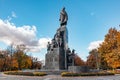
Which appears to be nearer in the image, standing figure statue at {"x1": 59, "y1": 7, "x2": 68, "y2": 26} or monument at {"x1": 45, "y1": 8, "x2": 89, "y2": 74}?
monument at {"x1": 45, "y1": 8, "x2": 89, "y2": 74}

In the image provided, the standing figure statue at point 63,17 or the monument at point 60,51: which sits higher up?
the standing figure statue at point 63,17

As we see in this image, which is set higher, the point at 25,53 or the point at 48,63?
the point at 25,53

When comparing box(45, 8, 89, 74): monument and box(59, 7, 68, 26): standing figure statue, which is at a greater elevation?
box(59, 7, 68, 26): standing figure statue

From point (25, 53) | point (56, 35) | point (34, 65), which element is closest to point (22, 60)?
point (25, 53)

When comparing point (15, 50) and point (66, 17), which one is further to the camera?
point (15, 50)

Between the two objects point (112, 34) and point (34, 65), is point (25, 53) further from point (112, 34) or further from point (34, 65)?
point (112, 34)

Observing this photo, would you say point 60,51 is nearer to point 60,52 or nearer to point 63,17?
point 60,52

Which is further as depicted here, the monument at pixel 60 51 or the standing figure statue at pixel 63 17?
the standing figure statue at pixel 63 17

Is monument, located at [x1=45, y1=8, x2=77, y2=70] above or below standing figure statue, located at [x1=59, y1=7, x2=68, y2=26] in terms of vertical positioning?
below

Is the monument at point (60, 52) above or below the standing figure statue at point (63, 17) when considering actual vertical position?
below

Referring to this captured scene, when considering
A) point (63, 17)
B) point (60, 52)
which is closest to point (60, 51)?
point (60, 52)

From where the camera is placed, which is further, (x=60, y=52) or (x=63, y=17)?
(x=63, y=17)

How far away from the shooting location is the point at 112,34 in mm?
61531

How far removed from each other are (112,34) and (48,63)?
25.3 meters
